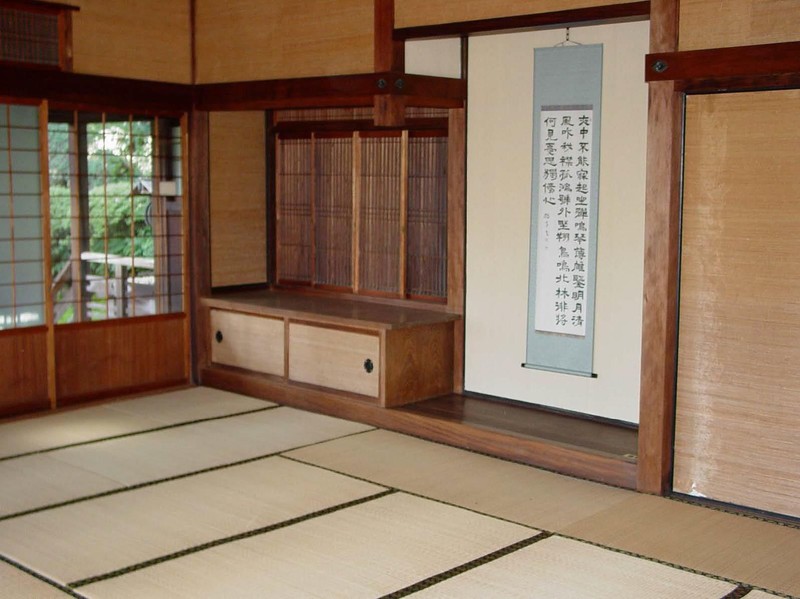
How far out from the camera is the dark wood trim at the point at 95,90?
236 inches

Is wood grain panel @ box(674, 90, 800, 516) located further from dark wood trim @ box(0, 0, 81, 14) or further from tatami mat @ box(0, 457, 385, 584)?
dark wood trim @ box(0, 0, 81, 14)

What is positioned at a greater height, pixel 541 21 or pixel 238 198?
pixel 541 21

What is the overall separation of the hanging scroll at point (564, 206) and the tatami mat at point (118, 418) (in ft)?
6.54

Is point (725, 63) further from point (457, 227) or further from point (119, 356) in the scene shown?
point (119, 356)

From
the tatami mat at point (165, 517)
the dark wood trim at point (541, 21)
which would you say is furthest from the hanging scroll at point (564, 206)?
the tatami mat at point (165, 517)

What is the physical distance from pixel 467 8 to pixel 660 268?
1751mm

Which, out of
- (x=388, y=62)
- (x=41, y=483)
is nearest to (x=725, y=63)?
(x=388, y=62)

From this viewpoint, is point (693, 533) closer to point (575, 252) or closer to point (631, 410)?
point (631, 410)

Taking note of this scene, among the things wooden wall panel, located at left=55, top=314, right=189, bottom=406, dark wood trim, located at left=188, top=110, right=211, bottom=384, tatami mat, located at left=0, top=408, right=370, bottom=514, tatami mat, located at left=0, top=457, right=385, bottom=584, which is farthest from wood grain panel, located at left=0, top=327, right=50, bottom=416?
tatami mat, located at left=0, top=457, right=385, bottom=584

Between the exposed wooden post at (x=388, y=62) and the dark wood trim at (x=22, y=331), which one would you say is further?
the dark wood trim at (x=22, y=331)

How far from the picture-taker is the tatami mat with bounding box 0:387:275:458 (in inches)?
221

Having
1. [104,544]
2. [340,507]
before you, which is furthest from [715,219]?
[104,544]

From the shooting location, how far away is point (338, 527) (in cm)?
419

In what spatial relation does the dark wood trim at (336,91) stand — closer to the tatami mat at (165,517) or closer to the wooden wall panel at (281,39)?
the wooden wall panel at (281,39)
